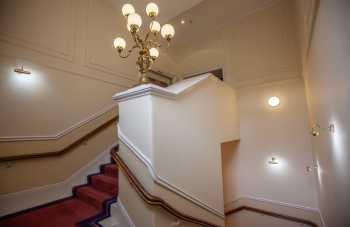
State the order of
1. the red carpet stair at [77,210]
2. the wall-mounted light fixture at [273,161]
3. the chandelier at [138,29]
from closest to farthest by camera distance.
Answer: the red carpet stair at [77,210] → the chandelier at [138,29] → the wall-mounted light fixture at [273,161]

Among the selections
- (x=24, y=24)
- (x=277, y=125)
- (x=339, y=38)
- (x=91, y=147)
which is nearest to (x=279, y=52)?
(x=277, y=125)

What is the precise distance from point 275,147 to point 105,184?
3809 millimetres

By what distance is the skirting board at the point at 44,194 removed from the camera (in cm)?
232

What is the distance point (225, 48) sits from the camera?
4844 millimetres

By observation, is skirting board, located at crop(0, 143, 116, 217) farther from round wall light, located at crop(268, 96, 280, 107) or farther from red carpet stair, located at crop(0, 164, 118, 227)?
round wall light, located at crop(268, 96, 280, 107)

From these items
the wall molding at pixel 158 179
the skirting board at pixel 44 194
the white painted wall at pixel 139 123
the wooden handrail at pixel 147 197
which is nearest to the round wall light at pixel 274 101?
the wall molding at pixel 158 179

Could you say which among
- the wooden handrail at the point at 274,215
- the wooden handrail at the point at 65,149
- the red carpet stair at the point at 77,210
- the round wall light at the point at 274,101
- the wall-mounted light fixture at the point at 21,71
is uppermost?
the wall-mounted light fixture at the point at 21,71

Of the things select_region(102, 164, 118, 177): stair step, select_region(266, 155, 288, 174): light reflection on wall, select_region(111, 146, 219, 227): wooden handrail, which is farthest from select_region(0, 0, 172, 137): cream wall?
select_region(266, 155, 288, 174): light reflection on wall

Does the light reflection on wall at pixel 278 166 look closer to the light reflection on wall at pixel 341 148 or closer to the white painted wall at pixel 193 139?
the white painted wall at pixel 193 139

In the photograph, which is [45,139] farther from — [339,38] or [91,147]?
[339,38]

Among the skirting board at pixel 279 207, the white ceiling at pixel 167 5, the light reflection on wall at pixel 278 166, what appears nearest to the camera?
the skirting board at pixel 279 207

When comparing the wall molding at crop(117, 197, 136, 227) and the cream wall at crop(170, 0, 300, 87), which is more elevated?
the cream wall at crop(170, 0, 300, 87)

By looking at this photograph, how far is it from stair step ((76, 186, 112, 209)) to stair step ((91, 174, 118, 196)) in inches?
2.6

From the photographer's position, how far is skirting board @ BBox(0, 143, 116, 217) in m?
2.32
